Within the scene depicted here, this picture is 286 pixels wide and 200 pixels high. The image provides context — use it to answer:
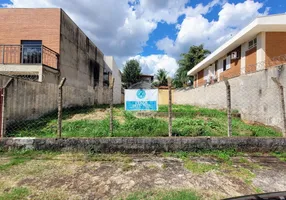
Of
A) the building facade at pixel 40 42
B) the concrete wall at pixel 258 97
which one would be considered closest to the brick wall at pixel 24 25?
the building facade at pixel 40 42

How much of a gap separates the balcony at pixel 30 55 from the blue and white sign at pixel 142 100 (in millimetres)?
6924

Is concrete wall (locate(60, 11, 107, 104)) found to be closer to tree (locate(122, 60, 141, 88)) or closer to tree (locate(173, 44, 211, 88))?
tree (locate(173, 44, 211, 88))

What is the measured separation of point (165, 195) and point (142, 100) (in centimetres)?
332

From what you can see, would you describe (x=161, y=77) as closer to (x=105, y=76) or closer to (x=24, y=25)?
(x=105, y=76)

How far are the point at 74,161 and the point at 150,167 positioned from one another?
1819 millimetres

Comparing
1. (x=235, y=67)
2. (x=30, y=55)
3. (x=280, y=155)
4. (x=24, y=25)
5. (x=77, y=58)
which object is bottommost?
(x=280, y=155)

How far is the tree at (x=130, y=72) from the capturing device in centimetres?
3626

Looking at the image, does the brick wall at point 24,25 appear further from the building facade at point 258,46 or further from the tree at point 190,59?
the tree at point 190,59

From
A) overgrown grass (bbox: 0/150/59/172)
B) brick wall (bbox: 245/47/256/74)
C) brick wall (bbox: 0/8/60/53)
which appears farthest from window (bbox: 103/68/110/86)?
overgrown grass (bbox: 0/150/59/172)

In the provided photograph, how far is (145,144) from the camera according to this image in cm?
488

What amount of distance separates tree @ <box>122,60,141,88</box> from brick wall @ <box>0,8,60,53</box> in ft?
82.5

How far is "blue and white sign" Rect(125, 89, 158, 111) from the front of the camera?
5.77 m

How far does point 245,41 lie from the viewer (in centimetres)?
1220

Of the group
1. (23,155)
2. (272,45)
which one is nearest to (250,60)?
(272,45)
